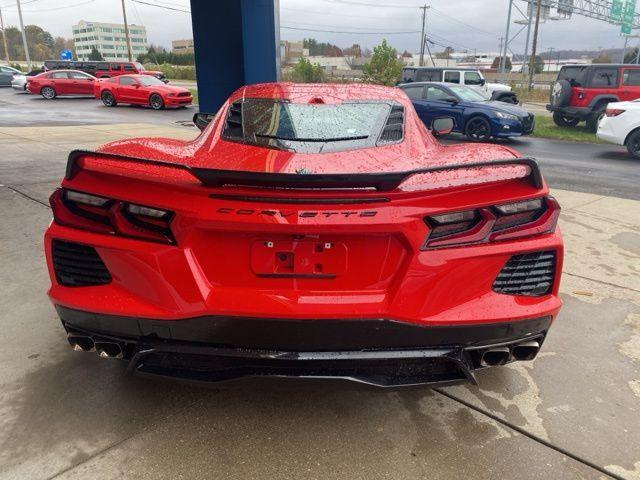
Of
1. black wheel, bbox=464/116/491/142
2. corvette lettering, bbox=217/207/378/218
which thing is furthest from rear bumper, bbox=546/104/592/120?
corvette lettering, bbox=217/207/378/218

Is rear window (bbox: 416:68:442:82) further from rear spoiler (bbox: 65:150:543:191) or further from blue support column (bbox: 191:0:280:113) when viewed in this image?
rear spoiler (bbox: 65:150:543:191)

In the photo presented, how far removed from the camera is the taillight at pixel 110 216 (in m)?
1.96

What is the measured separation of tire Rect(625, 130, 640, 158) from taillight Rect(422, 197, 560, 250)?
10.9 m

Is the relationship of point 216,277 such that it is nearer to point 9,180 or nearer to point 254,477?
point 254,477

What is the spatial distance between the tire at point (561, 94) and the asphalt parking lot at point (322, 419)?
13592mm

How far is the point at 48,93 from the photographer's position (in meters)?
27.2

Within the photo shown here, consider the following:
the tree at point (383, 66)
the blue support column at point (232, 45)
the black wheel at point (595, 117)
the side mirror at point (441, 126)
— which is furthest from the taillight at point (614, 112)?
the tree at point (383, 66)

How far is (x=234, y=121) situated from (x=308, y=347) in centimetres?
157

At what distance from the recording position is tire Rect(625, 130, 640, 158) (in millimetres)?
10984

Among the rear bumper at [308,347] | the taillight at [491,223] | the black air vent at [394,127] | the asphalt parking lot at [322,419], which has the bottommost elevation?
the asphalt parking lot at [322,419]

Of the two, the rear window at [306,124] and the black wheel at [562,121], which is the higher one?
the rear window at [306,124]

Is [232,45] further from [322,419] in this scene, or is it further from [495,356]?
[495,356]

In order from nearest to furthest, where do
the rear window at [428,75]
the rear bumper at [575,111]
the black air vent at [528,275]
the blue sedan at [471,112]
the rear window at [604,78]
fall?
the black air vent at [528,275], the blue sedan at [471,112], the rear window at [604,78], the rear bumper at [575,111], the rear window at [428,75]

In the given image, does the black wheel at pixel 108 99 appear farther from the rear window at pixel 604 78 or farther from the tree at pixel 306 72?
the tree at pixel 306 72
